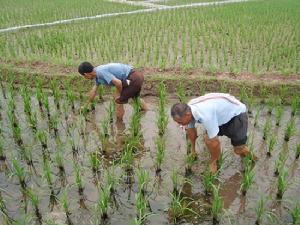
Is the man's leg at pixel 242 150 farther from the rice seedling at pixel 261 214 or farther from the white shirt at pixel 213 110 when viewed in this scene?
the rice seedling at pixel 261 214

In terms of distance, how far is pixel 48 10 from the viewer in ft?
39.7

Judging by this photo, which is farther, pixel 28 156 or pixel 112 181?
pixel 28 156

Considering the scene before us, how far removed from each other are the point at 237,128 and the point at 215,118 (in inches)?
15.9

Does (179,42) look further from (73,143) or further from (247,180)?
(247,180)

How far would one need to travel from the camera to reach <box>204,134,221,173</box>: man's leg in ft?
11.9

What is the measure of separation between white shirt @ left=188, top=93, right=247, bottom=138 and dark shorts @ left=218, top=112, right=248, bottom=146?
71mm

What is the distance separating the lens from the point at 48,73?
655 cm

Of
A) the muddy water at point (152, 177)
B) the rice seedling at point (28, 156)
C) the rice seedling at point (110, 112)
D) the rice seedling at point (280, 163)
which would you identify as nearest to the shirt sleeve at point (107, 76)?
the rice seedling at point (110, 112)

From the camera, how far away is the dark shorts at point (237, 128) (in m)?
3.84

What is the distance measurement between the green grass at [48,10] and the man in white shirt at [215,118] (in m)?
8.19

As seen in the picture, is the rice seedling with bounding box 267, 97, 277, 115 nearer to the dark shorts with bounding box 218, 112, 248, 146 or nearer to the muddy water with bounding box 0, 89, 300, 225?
the muddy water with bounding box 0, 89, 300, 225

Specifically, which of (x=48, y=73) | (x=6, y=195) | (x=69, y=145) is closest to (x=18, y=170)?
(x=6, y=195)

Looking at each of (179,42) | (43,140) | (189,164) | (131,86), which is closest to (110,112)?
(131,86)

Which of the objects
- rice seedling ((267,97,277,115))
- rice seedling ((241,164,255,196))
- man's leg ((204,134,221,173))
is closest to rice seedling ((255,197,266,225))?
rice seedling ((241,164,255,196))
